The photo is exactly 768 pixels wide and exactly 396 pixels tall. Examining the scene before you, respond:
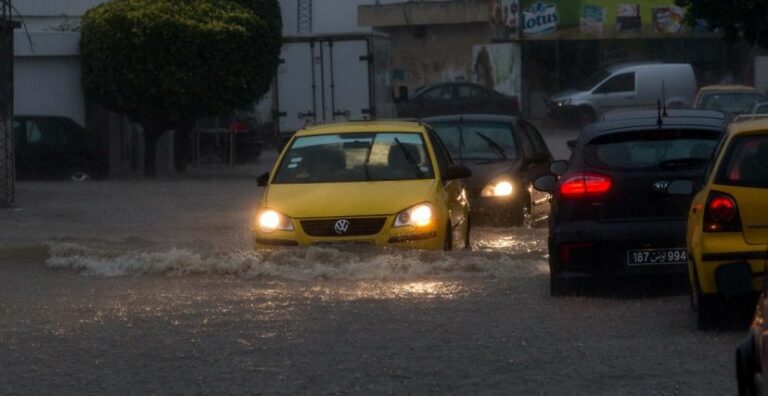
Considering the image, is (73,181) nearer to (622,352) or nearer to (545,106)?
(622,352)

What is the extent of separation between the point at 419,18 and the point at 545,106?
5.04m

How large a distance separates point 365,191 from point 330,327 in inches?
129

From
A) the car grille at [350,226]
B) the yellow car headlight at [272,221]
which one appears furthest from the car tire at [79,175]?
the car grille at [350,226]

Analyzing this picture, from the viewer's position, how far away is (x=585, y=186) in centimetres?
1099

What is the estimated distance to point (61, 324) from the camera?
10438mm

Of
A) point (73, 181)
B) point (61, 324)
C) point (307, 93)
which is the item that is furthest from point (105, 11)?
point (61, 324)

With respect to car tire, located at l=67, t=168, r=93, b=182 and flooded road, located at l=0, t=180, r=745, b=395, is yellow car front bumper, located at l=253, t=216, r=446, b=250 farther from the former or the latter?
car tire, located at l=67, t=168, r=93, b=182

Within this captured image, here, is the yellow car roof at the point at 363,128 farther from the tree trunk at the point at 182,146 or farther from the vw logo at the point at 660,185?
the tree trunk at the point at 182,146

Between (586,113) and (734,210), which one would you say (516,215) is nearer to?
(734,210)

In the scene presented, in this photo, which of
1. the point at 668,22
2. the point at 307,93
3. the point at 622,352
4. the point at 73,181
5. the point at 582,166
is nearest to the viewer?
the point at 622,352

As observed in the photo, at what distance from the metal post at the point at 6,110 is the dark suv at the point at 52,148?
4824mm

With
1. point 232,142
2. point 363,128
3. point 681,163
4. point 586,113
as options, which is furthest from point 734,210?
point 586,113

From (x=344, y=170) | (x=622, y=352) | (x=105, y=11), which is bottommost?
(x=622, y=352)

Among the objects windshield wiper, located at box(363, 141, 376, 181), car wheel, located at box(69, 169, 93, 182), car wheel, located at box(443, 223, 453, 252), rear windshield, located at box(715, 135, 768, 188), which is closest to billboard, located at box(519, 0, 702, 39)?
car wheel, located at box(69, 169, 93, 182)
